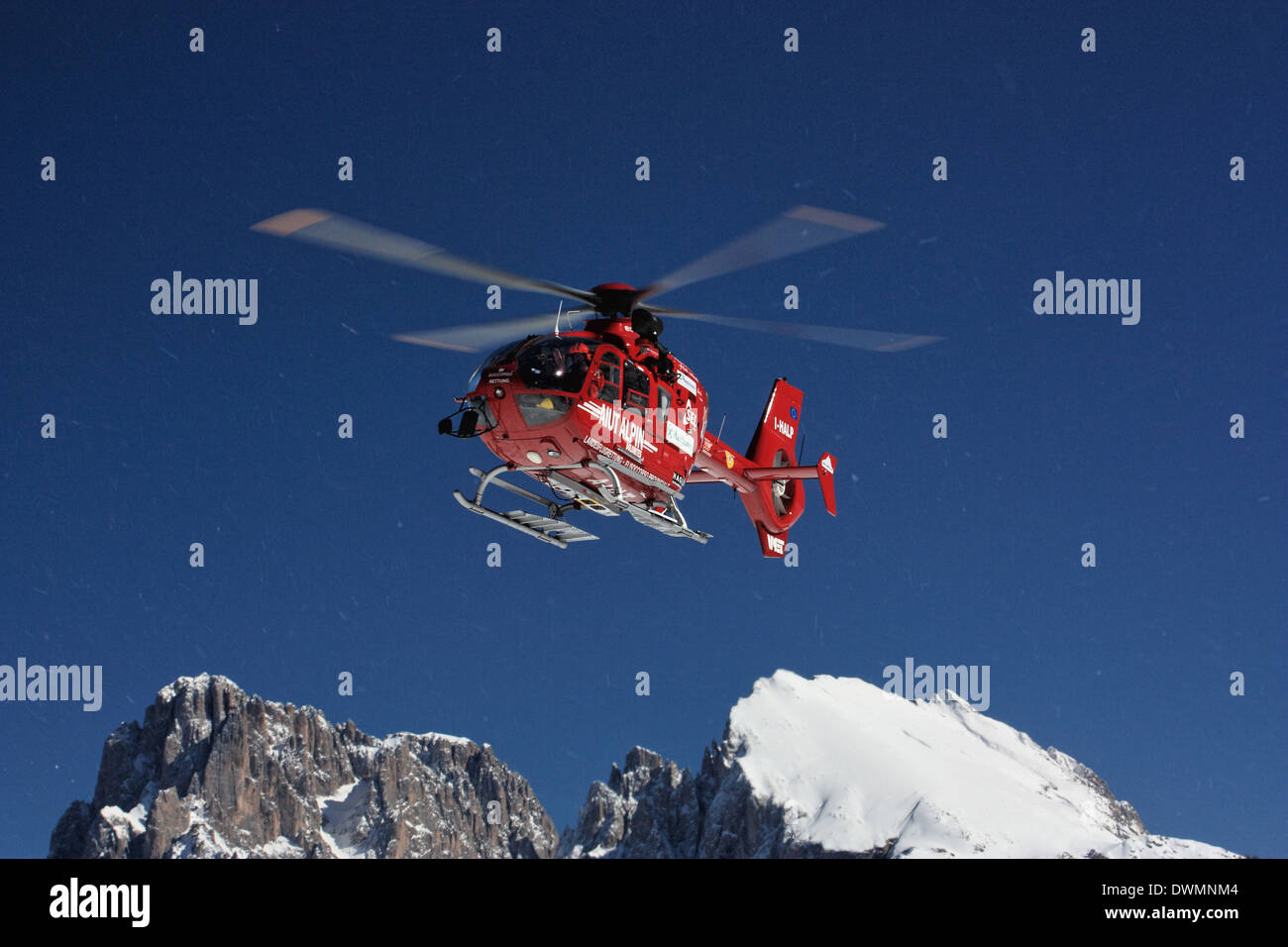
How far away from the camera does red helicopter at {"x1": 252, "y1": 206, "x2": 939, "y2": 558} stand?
66.3 feet

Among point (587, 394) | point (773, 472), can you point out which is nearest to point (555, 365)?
point (587, 394)

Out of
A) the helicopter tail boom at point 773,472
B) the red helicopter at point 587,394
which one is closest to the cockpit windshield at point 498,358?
the red helicopter at point 587,394

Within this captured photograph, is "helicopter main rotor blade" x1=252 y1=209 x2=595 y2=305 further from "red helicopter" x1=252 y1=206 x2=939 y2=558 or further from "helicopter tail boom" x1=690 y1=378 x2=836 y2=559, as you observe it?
"helicopter tail boom" x1=690 y1=378 x2=836 y2=559

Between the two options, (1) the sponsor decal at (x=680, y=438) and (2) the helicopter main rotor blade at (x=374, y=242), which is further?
(1) the sponsor decal at (x=680, y=438)

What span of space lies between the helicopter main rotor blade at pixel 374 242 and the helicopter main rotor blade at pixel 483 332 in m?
1.74

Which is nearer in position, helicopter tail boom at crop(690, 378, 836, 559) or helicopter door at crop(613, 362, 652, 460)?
helicopter door at crop(613, 362, 652, 460)

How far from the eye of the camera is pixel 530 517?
22.3 m

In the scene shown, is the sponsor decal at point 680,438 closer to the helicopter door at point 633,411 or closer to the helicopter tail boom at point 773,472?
the helicopter door at point 633,411

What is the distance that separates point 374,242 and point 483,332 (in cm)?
458

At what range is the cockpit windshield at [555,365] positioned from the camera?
802 inches

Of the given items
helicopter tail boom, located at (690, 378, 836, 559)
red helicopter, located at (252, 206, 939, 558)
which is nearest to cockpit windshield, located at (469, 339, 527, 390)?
red helicopter, located at (252, 206, 939, 558)

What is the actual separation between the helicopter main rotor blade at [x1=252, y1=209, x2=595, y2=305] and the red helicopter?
0.07ft
